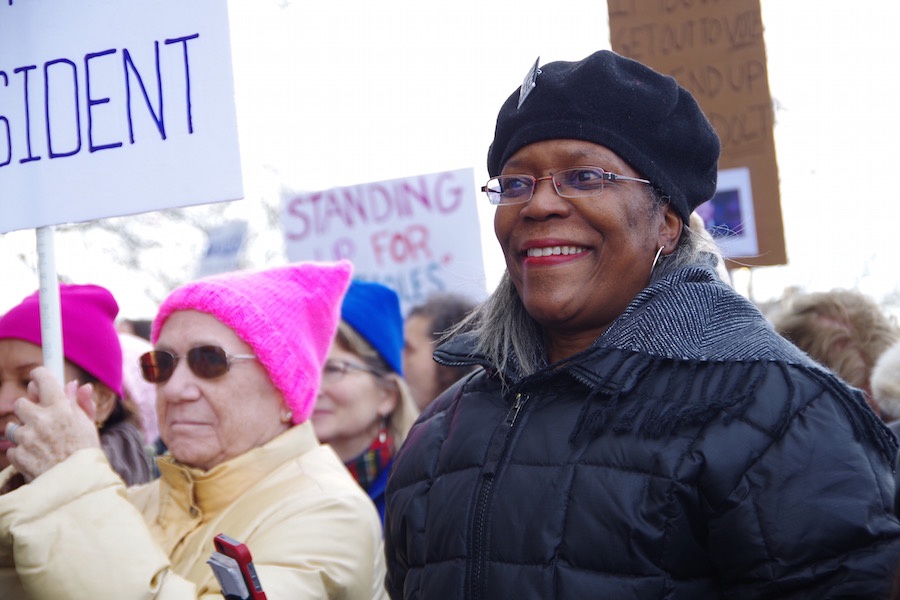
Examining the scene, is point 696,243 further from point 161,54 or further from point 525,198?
point 161,54

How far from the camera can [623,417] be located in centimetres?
193

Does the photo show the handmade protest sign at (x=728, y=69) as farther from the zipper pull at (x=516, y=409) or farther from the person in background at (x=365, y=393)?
the zipper pull at (x=516, y=409)

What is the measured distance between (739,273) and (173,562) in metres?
3.13

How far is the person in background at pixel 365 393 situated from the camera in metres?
4.45

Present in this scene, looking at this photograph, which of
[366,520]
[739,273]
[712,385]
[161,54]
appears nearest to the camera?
[712,385]

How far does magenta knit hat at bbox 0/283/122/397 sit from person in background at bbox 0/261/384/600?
0.48 m

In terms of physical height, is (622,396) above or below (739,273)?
below

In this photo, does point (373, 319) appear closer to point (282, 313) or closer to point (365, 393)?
point (365, 393)

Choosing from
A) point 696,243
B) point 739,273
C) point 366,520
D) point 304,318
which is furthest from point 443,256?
point 696,243

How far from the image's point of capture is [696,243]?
7.26ft

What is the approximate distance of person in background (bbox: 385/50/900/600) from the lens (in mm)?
1780

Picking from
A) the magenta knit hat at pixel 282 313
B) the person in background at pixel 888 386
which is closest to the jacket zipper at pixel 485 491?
the magenta knit hat at pixel 282 313

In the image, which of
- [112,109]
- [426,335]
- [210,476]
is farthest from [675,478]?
[426,335]

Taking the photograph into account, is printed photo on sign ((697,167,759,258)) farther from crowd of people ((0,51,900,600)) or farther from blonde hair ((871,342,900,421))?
crowd of people ((0,51,900,600))
